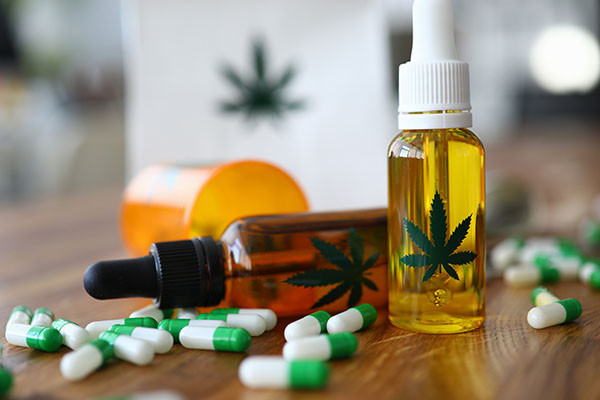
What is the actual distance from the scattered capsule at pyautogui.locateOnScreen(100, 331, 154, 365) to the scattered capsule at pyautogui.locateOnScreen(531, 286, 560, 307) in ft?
1.24

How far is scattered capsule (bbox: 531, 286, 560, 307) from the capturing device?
25.3 inches

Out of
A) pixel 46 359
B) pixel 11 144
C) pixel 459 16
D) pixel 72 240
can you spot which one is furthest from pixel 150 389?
pixel 459 16

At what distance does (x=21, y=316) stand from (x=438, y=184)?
0.42 m

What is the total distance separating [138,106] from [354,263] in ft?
1.86

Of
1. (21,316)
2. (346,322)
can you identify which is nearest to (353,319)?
(346,322)

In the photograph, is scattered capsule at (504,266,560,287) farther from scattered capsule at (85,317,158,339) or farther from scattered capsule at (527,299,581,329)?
scattered capsule at (85,317,158,339)

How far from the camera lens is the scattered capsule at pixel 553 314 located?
581mm

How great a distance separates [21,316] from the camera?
2.13 ft

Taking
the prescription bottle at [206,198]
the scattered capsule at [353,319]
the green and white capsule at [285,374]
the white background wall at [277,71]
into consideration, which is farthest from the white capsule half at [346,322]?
the white background wall at [277,71]

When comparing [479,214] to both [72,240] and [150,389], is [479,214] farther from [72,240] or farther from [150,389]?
[72,240]

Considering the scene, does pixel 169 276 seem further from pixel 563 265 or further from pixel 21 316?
pixel 563 265

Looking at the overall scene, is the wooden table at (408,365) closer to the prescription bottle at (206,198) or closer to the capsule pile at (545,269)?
the capsule pile at (545,269)

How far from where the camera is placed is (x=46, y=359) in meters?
0.54

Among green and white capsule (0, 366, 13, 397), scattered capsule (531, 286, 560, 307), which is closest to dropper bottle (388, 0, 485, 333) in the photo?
scattered capsule (531, 286, 560, 307)
